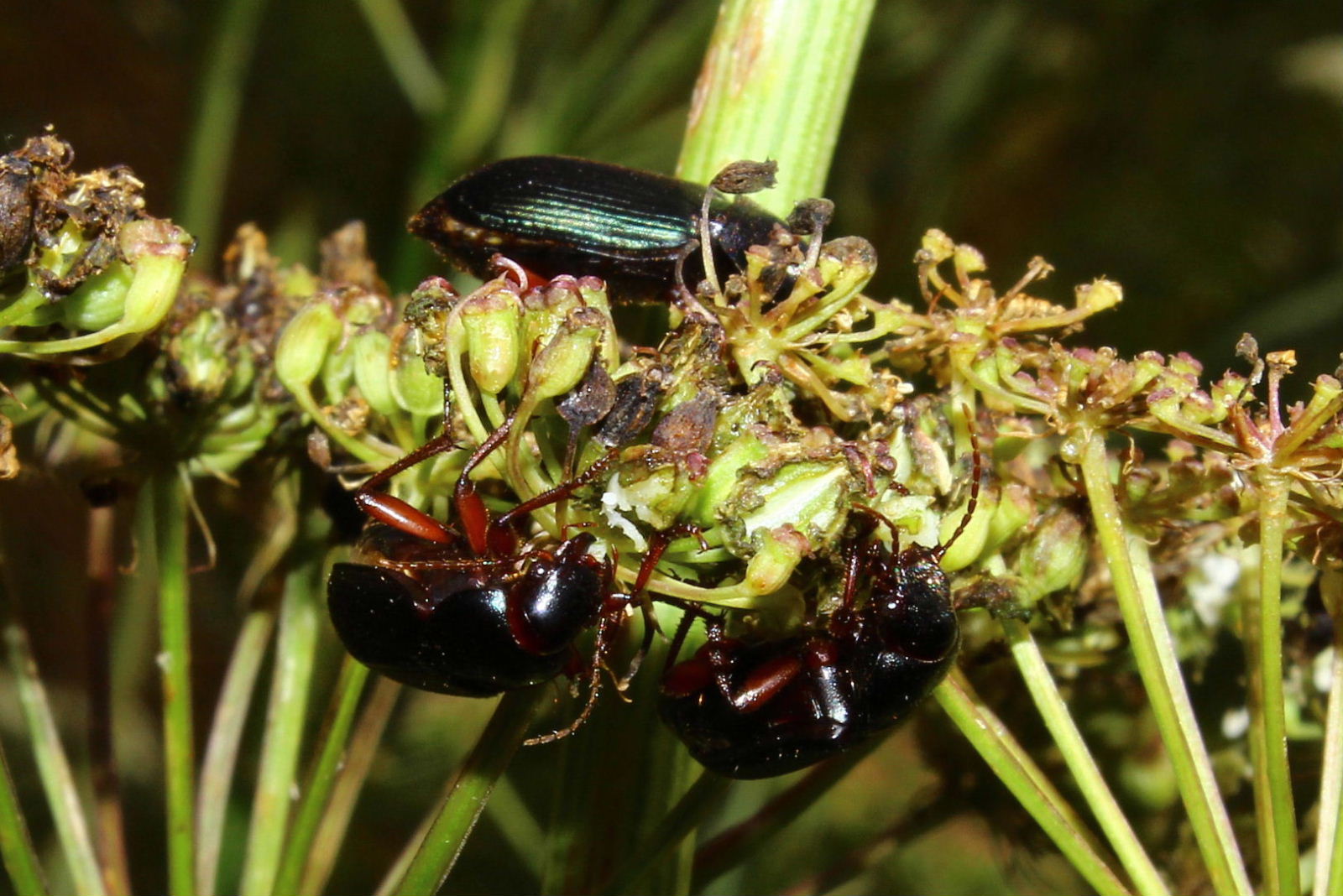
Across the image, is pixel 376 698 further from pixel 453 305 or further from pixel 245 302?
pixel 453 305

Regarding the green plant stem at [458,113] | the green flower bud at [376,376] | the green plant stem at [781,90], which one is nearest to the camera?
the green flower bud at [376,376]

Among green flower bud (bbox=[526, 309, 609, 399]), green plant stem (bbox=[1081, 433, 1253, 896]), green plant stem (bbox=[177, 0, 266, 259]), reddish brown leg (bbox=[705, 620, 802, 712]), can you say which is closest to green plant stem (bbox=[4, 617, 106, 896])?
reddish brown leg (bbox=[705, 620, 802, 712])

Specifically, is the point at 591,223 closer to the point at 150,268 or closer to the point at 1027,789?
the point at 150,268

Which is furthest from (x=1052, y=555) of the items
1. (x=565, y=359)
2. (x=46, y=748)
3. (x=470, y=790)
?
(x=46, y=748)

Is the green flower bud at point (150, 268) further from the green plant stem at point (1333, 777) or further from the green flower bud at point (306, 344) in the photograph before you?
the green plant stem at point (1333, 777)

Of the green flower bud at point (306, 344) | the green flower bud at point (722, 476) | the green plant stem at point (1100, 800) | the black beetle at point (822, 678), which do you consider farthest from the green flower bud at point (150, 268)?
the green plant stem at point (1100, 800)

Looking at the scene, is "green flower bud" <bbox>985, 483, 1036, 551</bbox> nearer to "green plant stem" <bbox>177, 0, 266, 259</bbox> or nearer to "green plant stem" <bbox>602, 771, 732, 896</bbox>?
"green plant stem" <bbox>602, 771, 732, 896</bbox>

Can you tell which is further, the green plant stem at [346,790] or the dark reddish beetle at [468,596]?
the green plant stem at [346,790]
